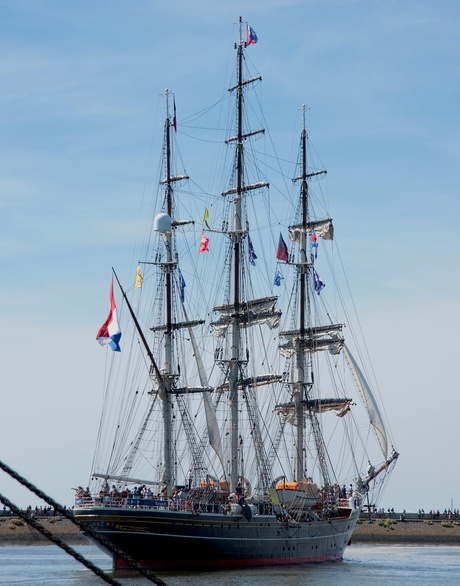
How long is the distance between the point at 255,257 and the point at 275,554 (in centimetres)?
2182

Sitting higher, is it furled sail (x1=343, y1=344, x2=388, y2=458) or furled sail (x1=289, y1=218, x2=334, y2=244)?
furled sail (x1=289, y1=218, x2=334, y2=244)

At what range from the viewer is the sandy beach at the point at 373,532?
10951 centimetres

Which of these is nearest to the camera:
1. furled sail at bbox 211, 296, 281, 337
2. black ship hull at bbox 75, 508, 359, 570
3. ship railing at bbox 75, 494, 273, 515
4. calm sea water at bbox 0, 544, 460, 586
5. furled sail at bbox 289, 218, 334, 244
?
calm sea water at bbox 0, 544, 460, 586

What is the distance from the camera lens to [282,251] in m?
86.3

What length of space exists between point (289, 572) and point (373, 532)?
168 feet

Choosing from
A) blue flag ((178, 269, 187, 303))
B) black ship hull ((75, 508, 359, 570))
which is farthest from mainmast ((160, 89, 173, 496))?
black ship hull ((75, 508, 359, 570))

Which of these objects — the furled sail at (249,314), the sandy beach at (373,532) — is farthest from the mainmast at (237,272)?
the sandy beach at (373,532)

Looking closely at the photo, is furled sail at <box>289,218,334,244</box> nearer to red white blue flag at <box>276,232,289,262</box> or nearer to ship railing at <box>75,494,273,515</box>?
red white blue flag at <box>276,232,289,262</box>

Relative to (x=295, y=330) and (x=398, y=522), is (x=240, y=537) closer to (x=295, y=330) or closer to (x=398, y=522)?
(x=295, y=330)

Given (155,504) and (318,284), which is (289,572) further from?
(318,284)

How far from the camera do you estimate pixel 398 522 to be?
12544 centimetres

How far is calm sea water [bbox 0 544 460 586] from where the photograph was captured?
201ft

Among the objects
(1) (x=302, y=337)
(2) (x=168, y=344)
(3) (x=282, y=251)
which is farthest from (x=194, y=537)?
(1) (x=302, y=337)

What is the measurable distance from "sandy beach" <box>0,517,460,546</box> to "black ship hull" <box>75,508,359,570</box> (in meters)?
37.2
